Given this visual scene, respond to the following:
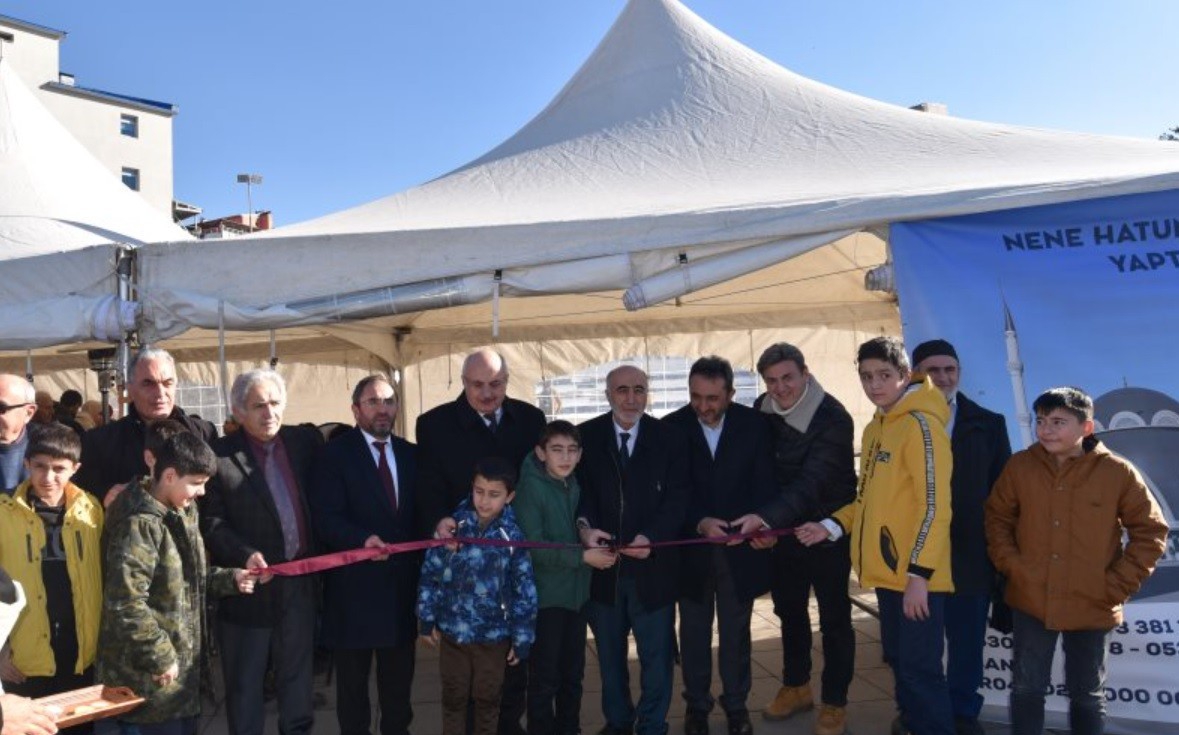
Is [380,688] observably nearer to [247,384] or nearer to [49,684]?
[49,684]

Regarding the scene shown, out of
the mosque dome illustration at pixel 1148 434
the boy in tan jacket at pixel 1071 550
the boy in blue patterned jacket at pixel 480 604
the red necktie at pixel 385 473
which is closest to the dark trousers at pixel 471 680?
the boy in blue patterned jacket at pixel 480 604

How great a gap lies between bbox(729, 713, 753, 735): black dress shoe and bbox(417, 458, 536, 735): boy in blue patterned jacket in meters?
1.03

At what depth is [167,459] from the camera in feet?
9.34

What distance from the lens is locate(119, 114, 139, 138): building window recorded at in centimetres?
3716

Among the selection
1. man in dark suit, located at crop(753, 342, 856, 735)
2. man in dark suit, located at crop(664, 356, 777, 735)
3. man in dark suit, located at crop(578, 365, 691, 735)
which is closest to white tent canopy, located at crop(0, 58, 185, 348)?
man in dark suit, located at crop(578, 365, 691, 735)

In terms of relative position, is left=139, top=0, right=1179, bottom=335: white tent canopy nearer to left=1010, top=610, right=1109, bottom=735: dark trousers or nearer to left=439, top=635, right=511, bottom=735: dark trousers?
left=439, top=635, right=511, bottom=735: dark trousers

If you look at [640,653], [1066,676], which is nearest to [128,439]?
[640,653]

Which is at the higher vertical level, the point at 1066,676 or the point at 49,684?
the point at 49,684

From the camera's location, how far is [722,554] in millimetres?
3791

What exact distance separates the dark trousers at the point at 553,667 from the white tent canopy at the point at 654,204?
1410 millimetres

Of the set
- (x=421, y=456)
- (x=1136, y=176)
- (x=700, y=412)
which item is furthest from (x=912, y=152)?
(x=421, y=456)

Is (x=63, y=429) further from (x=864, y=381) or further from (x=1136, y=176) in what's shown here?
(x=1136, y=176)

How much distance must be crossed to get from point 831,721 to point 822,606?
18.6 inches

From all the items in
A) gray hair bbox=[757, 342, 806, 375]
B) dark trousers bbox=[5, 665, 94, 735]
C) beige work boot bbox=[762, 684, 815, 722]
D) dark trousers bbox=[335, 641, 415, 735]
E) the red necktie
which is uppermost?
gray hair bbox=[757, 342, 806, 375]
